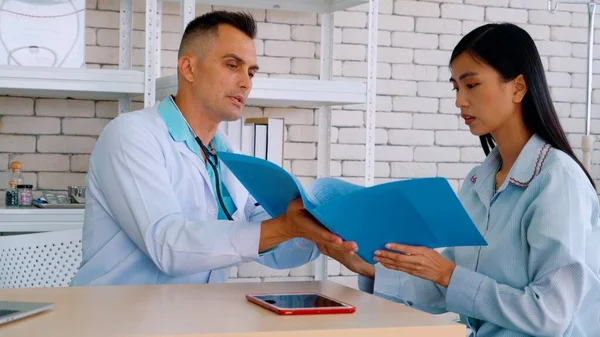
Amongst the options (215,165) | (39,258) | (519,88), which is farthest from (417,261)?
(39,258)

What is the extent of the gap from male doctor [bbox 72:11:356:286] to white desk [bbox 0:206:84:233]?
0.72 meters

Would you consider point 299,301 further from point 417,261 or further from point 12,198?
point 12,198

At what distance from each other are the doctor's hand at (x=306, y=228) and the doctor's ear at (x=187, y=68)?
79 centimetres

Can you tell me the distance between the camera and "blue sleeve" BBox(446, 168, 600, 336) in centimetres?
179

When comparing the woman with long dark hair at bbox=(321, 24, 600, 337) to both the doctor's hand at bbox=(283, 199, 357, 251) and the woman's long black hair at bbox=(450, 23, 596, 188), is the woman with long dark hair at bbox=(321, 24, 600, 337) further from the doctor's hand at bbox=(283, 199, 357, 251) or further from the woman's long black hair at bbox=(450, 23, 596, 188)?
the doctor's hand at bbox=(283, 199, 357, 251)

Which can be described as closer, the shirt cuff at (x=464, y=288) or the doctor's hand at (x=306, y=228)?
the doctor's hand at (x=306, y=228)

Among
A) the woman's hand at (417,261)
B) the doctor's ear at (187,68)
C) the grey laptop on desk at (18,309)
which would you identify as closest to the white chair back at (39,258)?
the doctor's ear at (187,68)

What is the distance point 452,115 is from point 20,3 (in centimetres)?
198

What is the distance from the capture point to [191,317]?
1461 mm

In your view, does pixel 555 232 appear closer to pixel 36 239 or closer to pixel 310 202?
pixel 310 202

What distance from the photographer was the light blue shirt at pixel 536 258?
70.7 inches

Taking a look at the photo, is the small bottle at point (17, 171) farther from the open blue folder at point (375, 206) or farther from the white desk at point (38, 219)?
the open blue folder at point (375, 206)

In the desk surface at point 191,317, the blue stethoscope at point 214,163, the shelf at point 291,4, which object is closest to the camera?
the desk surface at point 191,317

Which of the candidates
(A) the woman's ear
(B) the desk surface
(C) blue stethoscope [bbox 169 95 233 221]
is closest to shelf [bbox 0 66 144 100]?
(C) blue stethoscope [bbox 169 95 233 221]
